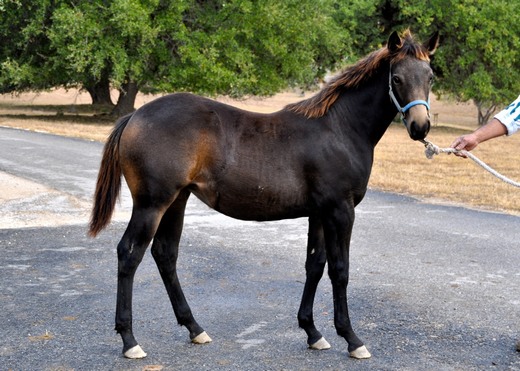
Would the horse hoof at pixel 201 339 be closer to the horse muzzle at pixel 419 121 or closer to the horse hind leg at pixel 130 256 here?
the horse hind leg at pixel 130 256

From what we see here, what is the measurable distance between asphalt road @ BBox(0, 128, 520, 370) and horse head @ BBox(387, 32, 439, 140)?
161cm

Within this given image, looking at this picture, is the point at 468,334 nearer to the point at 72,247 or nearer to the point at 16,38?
the point at 72,247

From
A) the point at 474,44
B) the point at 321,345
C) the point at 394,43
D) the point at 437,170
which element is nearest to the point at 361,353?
the point at 321,345

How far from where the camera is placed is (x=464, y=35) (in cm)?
3353

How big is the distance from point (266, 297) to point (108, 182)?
6.18 feet

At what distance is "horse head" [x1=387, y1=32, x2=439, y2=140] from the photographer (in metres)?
4.85

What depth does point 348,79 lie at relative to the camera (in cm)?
537

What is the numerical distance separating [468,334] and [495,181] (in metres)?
9.82

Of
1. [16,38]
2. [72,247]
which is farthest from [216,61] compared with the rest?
[72,247]

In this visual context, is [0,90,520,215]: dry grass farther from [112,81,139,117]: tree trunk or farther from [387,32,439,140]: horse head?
[387,32,439,140]: horse head

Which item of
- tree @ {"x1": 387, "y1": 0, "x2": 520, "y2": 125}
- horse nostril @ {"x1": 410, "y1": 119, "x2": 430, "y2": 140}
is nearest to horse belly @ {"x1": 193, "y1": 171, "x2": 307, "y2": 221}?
horse nostril @ {"x1": 410, "y1": 119, "x2": 430, "y2": 140}

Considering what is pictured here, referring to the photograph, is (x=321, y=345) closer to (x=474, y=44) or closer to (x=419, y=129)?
(x=419, y=129)

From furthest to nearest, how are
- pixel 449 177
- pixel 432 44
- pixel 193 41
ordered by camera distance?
1. pixel 193 41
2. pixel 449 177
3. pixel 432 44

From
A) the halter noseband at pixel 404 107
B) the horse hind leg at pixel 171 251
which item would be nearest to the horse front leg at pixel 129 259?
the horse hind leg at pixel 171 251
